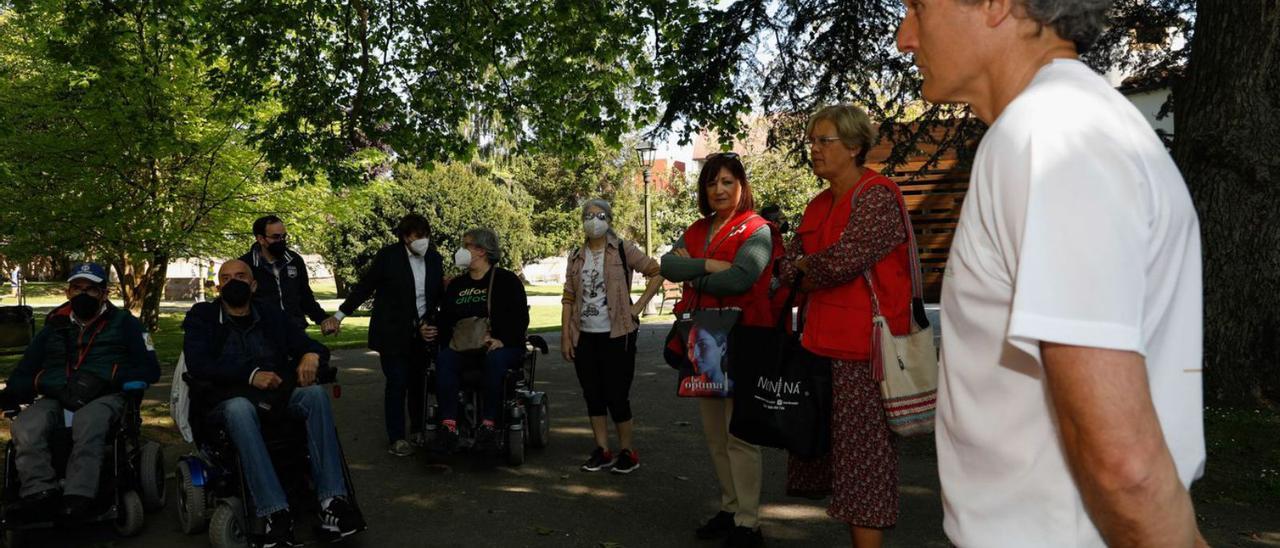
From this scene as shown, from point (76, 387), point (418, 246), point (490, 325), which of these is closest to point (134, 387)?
point (76, 387)

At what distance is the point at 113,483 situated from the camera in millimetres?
5852

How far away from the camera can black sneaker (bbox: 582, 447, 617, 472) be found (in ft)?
24.6

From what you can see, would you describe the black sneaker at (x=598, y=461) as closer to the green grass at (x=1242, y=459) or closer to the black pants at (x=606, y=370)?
the black pants at (x=606, y=370)

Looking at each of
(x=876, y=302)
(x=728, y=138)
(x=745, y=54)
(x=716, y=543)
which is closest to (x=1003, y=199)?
(x=876, y=302)

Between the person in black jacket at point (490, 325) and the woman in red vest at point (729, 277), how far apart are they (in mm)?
2663

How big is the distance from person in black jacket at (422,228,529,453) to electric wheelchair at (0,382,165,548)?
2.12m

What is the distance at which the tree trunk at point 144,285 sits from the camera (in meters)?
21.8

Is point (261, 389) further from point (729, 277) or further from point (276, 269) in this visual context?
point (729, 277)

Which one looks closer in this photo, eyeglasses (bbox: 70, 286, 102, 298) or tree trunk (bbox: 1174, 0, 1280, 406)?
eyeglasses (bbox: 70, 286, 102, 298)

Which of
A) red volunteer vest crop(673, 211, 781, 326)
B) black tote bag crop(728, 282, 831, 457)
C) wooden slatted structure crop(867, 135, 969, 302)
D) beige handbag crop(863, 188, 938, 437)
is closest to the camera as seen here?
beige handbag crop(863, 188, 938, 437)

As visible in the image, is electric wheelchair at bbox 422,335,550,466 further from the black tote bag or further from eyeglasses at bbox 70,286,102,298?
the black tote bag

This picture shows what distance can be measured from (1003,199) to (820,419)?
3.05 m

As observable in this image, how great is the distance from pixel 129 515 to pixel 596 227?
3542mm

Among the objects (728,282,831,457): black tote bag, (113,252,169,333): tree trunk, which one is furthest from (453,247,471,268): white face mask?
(113,252,169,333): tree trunk
